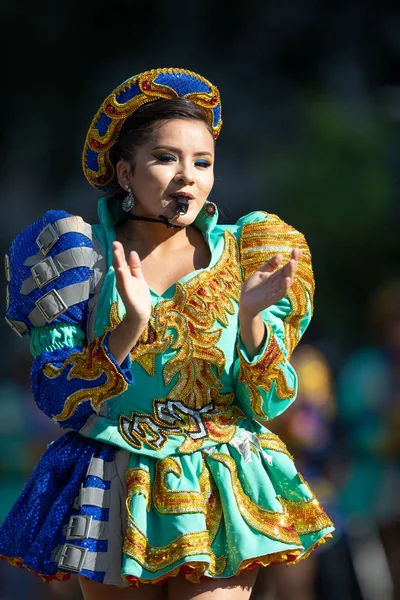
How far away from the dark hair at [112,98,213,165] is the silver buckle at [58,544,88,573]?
100 cm

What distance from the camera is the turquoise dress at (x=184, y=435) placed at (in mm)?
2936

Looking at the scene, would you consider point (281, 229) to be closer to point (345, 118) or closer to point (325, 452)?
point (325, 452)

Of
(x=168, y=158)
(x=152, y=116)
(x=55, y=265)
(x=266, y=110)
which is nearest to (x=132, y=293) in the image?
(x=55, y=265)

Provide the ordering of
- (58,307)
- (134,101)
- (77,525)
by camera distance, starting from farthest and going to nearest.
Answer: (134,101) < (58,307) < (77,525)

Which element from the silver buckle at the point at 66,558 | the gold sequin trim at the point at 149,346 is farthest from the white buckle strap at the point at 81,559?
the gold sequin trim at the point at 149,346

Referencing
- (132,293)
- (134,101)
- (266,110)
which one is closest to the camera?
(132,293)

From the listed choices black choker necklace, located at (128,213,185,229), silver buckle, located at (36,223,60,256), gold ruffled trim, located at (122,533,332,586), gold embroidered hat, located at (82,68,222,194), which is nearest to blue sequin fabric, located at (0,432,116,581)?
gold ruffled trim, located at (122,533,332,586)

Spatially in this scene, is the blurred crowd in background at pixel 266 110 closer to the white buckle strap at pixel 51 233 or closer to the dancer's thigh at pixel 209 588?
the white buckle strap at pixel 51 233

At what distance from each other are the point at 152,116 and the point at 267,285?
565mm

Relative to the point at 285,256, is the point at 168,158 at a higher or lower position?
higher

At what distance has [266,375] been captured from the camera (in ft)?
9.93

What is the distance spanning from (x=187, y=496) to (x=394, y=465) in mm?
2719

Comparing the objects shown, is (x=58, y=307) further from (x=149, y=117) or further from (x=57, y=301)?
(x=149, y=117)

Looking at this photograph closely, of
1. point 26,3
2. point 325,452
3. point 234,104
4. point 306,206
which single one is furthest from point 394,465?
point 26,3
